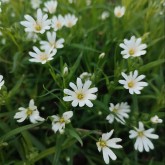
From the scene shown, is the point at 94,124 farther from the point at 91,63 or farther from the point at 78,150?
the point at 91,63

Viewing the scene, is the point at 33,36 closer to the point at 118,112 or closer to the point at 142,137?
the point at 118,112

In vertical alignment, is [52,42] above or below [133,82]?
above

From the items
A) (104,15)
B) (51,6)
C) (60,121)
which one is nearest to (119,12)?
(104,15)

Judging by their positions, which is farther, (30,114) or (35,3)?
(35,3)

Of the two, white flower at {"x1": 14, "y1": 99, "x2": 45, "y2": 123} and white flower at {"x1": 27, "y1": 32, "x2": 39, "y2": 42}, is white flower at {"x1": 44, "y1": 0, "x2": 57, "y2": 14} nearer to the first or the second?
white flower at {"x1": 27, "y1": 32, "x2": 39, "y2": 42}

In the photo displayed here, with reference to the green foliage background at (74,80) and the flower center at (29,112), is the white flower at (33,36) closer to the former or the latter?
the green foliage background at (74,80)
